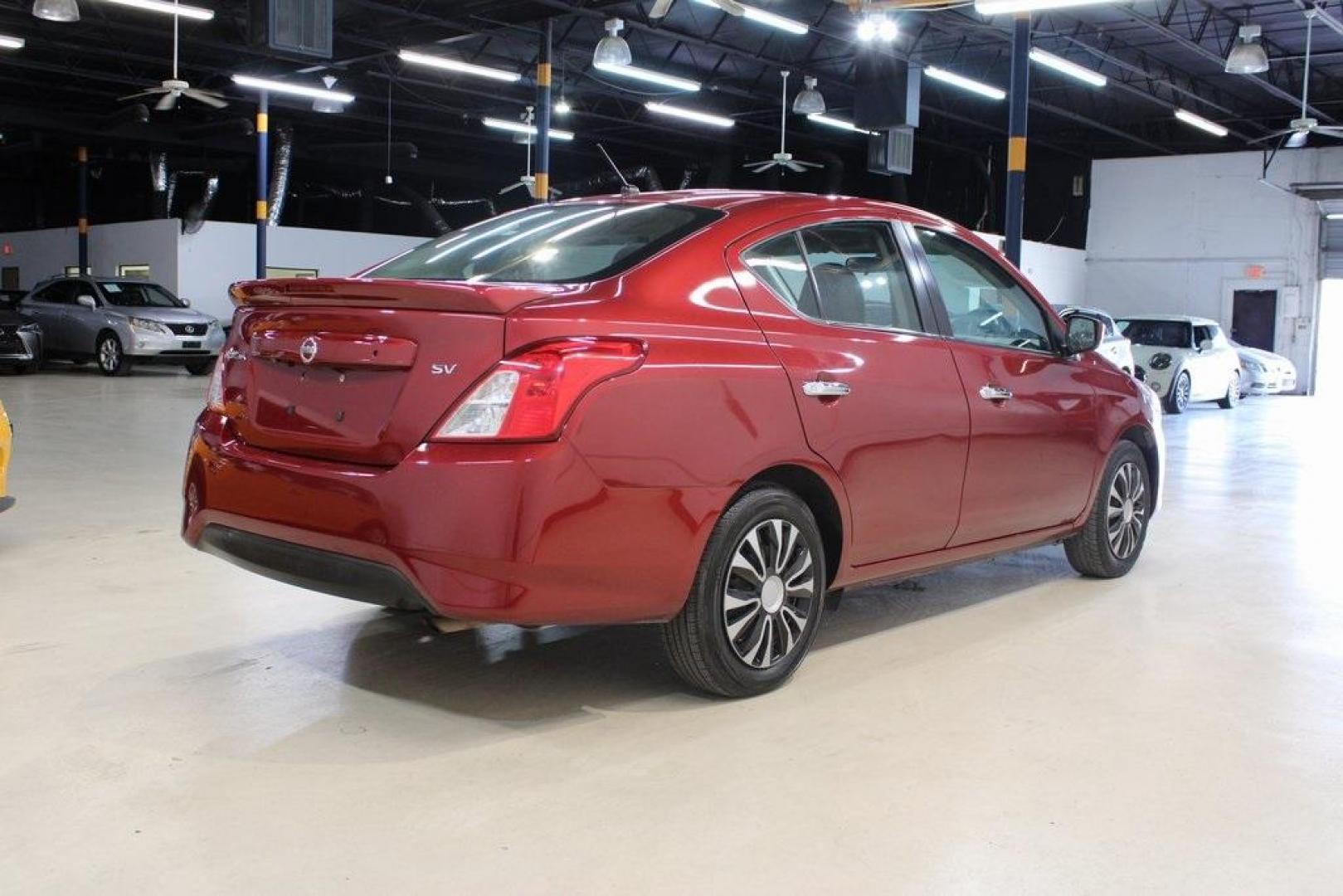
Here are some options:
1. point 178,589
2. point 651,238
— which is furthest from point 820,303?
point 178,589

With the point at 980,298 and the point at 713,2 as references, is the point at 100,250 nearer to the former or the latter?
the point at 713,2

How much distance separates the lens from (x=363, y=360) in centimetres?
287

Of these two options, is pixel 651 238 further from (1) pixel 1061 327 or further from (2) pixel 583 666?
(1) pixel 1061 327

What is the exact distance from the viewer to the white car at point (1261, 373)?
20922mm

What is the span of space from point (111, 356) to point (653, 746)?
53.2ft

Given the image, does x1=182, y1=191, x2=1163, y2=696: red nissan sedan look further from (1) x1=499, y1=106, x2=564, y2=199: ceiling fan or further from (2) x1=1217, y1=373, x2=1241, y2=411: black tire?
(2) x1=1217, y1=373, x2=1241, y2=411: black tire

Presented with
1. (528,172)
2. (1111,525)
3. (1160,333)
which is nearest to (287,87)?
(1160,333)

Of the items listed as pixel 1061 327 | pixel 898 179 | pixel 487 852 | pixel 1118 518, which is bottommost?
pixel 487 852

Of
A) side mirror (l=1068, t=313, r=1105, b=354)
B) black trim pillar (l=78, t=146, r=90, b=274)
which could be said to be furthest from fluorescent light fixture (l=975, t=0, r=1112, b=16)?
black trim pillar (l=78, t=146, r=90, b=274)

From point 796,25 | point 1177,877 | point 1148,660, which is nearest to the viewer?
point 1177,877

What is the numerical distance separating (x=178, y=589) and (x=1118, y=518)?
370 cm

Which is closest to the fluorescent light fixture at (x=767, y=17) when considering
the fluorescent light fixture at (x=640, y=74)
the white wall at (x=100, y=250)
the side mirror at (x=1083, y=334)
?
the fluorescent light fixture at (x=640, y=74)

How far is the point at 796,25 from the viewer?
15.2 m

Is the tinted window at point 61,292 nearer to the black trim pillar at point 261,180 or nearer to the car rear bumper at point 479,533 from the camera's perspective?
the black trim pillar at point 261,180
